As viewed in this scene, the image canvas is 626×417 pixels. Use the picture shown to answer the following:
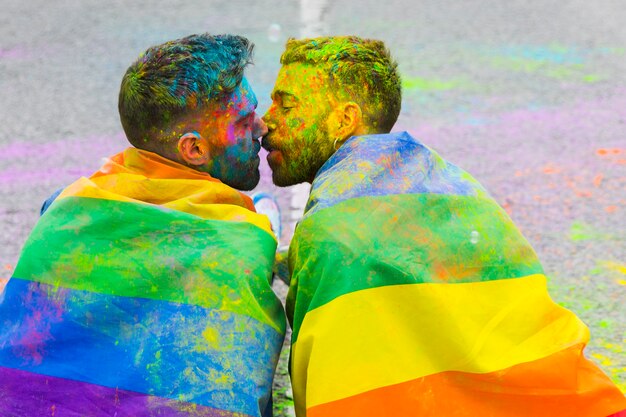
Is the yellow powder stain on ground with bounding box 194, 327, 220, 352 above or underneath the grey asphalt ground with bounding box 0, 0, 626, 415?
above

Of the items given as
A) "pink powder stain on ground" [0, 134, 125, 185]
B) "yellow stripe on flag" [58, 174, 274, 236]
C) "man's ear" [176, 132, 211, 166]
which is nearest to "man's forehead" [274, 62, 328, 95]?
"man's ear" [176, 132, 211, 166]

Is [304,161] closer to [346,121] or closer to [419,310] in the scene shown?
[346,121]

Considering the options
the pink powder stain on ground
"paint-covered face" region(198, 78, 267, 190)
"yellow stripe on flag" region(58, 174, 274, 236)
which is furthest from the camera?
the pink powder stain on ground

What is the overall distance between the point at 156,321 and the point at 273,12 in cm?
687

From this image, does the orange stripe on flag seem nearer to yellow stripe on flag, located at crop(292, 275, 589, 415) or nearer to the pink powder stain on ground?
yellow stripe on flag, located at crop(292, 275, 589, 415)

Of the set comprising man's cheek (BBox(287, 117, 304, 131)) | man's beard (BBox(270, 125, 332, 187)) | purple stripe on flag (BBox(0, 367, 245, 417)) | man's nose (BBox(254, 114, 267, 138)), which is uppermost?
man's cheek (BBox(287, 117, 304, 131))

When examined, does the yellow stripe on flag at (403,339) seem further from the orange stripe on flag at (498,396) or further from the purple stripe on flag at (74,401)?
the purple stripe on flag at (74,401)

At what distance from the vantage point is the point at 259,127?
10.8ft

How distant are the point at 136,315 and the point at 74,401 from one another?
0.27 meters

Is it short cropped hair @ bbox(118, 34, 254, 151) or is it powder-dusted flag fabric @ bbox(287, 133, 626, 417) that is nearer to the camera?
powder-dusted flag fabric @ bbox(287, 133, 626, 417)

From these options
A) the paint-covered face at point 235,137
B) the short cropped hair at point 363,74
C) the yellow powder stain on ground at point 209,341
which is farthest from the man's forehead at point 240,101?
the yellow powder stain on ground at point 209,341

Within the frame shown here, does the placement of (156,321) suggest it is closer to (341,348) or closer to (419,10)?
(341,348)

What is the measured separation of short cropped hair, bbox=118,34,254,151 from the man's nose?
236 millimetres

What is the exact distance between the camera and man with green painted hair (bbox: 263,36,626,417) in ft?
8.30
